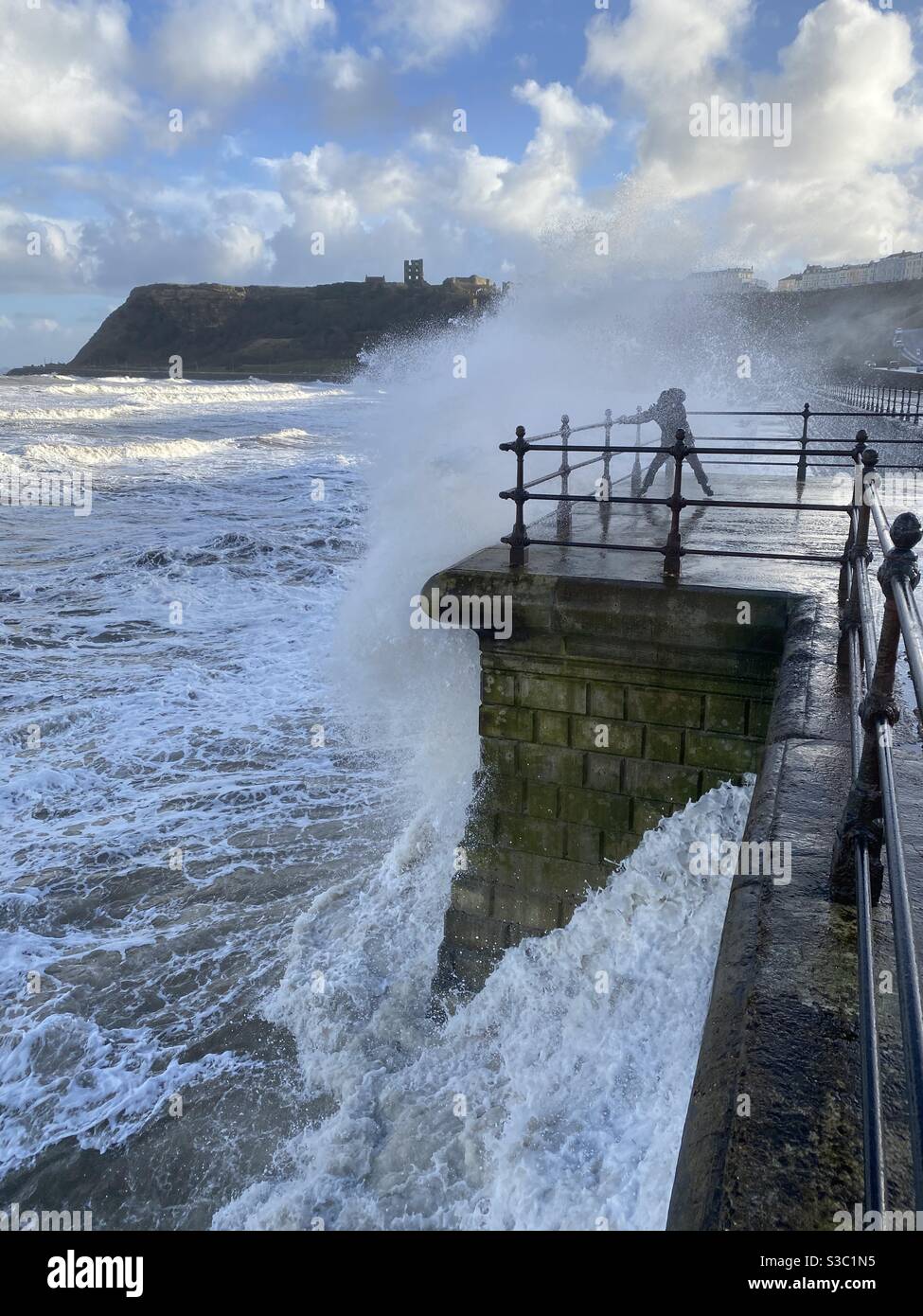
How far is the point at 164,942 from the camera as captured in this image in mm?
6375

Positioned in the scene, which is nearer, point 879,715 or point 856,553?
point 879,715

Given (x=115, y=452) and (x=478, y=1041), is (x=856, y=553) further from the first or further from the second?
(x=115, y=452)

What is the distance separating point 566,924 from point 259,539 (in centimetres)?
1466

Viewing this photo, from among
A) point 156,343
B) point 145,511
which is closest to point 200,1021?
point 145,511

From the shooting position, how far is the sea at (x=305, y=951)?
4.18m

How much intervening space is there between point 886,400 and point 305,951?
19509 mm

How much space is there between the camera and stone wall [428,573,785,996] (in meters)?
4.90

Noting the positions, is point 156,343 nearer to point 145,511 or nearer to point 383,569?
point 145,511

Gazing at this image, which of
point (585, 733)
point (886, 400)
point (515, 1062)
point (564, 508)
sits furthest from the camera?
point (886, 400)

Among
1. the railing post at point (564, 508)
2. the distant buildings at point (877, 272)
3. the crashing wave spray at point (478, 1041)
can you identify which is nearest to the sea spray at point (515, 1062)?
the crashing wave spray at point (478, 1041)

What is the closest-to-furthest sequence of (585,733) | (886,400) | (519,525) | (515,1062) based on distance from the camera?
(515,1062) < (585,733) < (519,525) < (886,400)

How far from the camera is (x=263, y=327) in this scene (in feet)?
429

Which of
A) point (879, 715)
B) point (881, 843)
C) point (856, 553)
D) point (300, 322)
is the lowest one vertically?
point (881, 843)

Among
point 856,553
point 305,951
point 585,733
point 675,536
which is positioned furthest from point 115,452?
point 856,553
